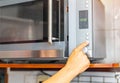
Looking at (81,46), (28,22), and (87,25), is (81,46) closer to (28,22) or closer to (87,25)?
(87,25)

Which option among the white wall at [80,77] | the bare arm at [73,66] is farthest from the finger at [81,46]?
the white wall at [80,77]

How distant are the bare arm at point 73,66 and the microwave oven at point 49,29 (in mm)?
35

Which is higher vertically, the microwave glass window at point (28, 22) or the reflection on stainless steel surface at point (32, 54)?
the microwave glass window at point (28, 22)

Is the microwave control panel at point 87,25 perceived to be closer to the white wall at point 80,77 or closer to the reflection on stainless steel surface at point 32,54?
the reflection on stainless steel surface at point 32,54

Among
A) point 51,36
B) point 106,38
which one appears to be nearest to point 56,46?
point 51,36

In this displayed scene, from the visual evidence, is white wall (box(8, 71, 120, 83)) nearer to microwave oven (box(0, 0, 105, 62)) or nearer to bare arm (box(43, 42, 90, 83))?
microwave oven (box(0, 0, 105, 62))

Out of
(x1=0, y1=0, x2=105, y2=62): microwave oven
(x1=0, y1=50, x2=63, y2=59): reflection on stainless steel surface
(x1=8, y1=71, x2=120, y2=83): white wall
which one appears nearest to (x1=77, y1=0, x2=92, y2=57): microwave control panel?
(x1=0, y1=0, x2=105, y2=62): microwave oven

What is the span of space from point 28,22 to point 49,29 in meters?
0.16

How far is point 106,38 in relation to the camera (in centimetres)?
133

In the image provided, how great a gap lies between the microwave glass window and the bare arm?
3.9 inches

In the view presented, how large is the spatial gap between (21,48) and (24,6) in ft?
0.66

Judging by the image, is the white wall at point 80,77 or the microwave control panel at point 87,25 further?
the white wall at point 80,77

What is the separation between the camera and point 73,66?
0.90 meters

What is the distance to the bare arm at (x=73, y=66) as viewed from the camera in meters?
0.88
